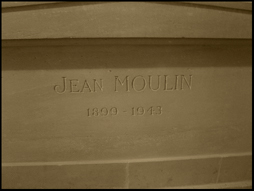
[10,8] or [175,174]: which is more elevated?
[10,8]

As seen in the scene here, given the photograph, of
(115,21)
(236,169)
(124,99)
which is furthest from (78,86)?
(236,169)

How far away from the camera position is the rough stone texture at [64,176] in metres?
2.24

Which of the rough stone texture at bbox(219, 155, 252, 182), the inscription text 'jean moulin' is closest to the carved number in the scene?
the inscription text 'jean moulin'

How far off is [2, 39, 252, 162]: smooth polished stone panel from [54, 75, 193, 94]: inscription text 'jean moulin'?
0.01m

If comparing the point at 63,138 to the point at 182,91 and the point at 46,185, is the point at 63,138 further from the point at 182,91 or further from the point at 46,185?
the point at 182,91

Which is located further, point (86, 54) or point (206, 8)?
point (86, 54)

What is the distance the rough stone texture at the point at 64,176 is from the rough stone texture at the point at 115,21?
1458mm

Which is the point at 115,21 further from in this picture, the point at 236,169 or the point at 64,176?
the point at 236,169

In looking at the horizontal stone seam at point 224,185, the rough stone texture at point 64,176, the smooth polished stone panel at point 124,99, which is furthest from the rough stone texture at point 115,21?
the horizontal stone seam at point 224,185

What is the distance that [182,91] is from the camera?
2.11m

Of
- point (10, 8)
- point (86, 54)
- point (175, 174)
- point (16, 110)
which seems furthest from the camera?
point (175, 174)

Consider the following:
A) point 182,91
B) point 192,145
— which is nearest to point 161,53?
point 182,91

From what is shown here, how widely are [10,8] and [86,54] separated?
0.73 meters

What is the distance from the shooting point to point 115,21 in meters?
1.71
